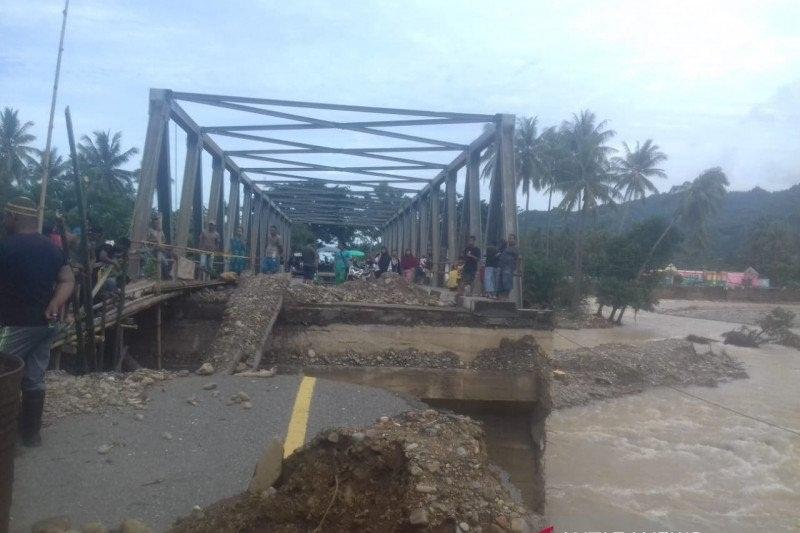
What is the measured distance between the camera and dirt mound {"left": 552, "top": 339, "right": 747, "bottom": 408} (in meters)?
21.8

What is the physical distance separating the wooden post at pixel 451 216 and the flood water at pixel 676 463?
16.6ft

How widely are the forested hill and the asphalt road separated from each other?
55.1m

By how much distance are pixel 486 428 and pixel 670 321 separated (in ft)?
122

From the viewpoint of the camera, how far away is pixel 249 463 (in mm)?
4652

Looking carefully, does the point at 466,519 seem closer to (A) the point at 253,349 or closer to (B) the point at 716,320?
(A) the point at 253,349

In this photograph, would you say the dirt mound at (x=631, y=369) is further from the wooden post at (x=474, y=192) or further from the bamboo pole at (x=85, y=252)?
the bamboo pole at (x=85, y=252)

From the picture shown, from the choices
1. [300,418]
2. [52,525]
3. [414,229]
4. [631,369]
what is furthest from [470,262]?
[631,369]

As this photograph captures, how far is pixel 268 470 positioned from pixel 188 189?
32.2 feet

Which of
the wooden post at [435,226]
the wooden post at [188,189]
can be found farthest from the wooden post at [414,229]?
the wooden post at [188,189]

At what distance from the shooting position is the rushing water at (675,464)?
1179 centimetres

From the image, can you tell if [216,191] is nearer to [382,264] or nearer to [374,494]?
[382,264]

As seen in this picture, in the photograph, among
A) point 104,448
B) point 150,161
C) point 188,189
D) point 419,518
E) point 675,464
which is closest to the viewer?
point 419,518

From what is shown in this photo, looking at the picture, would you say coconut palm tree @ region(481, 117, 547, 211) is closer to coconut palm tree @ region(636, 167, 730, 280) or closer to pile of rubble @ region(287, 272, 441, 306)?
coconut palm tree @ region(636, 167, 730, 280)

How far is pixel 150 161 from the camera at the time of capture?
10.6 meters
